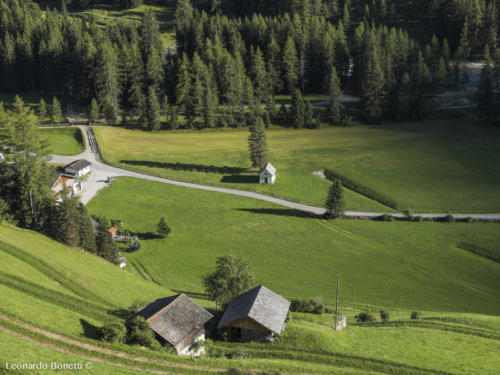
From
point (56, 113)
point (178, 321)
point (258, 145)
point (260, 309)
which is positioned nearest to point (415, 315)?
point (260, 309)

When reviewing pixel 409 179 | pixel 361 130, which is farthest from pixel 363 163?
pixel 361 130

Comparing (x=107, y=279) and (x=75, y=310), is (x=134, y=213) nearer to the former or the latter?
(x=107, y=279)

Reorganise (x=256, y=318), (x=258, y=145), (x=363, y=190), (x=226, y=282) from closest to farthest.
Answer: (x=256, y=318)
(x=226, y=282)
(x=363, y=190)
(x=258, y=145)

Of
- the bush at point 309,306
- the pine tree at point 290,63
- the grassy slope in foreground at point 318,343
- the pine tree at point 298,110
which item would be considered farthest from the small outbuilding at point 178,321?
the pine tree at point 290,63

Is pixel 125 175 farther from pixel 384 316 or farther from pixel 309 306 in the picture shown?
pixel 384 316

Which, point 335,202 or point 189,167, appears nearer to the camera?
point 335,202

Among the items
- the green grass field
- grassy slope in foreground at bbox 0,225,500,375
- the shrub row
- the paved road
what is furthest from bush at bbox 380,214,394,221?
the green grass field

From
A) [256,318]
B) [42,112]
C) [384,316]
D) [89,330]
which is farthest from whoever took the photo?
[42,112]
